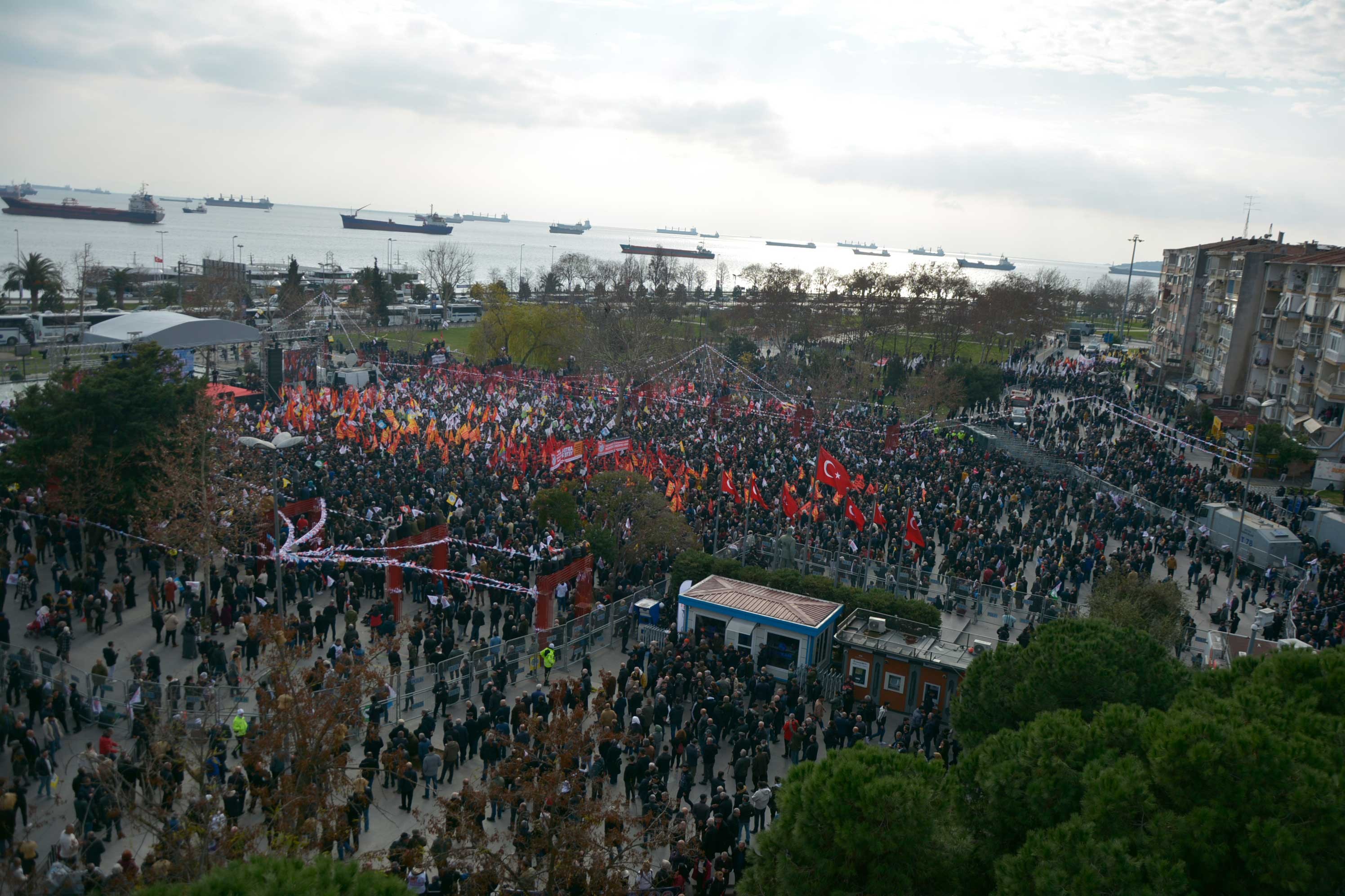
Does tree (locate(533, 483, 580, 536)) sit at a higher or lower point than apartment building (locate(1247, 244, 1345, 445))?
lower

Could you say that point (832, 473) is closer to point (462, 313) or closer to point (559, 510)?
point (559, 510)

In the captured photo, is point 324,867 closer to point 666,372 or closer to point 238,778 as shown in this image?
point 238,778

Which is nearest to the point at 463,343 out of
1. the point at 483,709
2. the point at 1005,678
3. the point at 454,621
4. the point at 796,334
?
the point at 796,334

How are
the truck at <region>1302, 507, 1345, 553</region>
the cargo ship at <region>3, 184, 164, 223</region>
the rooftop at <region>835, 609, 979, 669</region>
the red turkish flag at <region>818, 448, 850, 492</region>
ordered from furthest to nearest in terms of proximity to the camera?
1. the cargo ship at <region>3, 184, 164, 223</region>
2. the truck at <region>1302, 507, 1345, 553</region>
3. the red turkish flag at <region>818, 448, 850, 492</region>
4. the rooftop at <region>835, 609, 979, 669</region>

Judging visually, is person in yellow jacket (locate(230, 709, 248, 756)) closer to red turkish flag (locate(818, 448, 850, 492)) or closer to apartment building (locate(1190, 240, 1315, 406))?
red turkish flag (locate(818, 448, 850, 492))

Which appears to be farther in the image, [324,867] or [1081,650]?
[1081,650]

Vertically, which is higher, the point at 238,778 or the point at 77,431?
the point at 77,431

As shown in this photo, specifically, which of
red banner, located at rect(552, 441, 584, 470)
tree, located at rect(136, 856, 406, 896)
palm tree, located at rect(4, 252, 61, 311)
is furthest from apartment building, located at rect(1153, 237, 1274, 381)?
palm tree, located at rect(4, 252, 61, 311)
